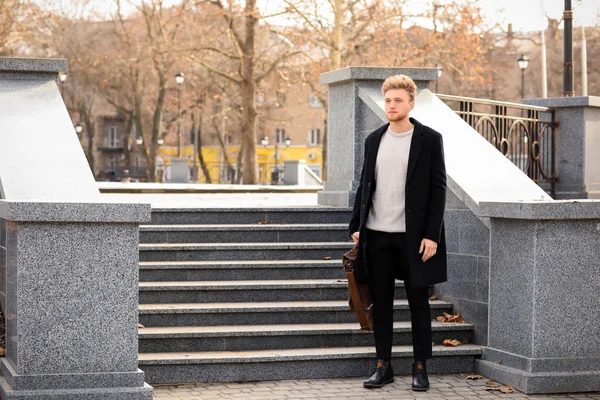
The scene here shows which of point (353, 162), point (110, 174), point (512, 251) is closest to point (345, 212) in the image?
point (353, 162)

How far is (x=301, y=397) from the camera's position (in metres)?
6.44

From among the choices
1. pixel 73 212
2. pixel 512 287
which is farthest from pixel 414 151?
pixel 73 212

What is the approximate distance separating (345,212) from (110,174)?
4350 centimetres

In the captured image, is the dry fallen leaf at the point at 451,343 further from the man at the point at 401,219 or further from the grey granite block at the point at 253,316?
the man at the point at 401,219

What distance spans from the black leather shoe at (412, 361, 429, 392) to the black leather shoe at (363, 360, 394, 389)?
0.20 m

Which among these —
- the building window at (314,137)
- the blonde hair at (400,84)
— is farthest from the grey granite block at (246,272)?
the building window at (314,137)

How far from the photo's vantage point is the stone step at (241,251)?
8.36 m

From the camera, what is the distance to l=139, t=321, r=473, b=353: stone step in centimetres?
707

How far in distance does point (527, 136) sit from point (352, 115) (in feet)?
11.8

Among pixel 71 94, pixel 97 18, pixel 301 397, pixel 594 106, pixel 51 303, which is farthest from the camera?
pixel 71 94

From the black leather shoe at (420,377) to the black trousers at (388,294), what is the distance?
5 centimetres

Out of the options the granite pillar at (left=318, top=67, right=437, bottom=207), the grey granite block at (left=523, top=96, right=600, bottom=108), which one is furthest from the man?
the grey granite block at (left=523, top=96, right=600, bottom=108)

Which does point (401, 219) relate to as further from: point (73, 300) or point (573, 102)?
point (573, 102)

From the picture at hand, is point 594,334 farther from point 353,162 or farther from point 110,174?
point 110,174
